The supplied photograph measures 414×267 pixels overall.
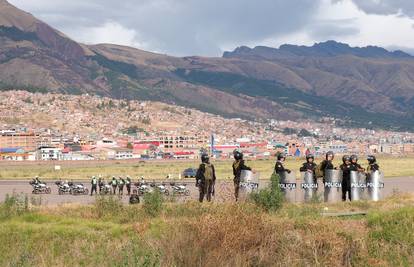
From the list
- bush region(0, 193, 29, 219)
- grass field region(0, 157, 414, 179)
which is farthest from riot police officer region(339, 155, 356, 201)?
grass field region(0, 157, 414, 179)

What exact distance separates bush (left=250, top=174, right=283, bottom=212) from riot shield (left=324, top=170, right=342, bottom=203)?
11.3 ft

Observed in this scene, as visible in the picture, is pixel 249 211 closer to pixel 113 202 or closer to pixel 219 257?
pixel 219 257

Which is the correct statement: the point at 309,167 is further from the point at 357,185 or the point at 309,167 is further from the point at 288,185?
the point at 357,185

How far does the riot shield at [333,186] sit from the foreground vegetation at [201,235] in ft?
3.77

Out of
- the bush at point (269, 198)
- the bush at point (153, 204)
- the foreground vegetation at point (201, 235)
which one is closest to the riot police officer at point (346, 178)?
the foreground vegetation at point (201, 235)

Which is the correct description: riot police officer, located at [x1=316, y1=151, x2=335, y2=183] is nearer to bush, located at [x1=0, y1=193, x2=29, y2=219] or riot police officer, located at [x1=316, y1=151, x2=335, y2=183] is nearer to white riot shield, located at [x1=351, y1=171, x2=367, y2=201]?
white riot shield, located at [x1=351, y1=171, x2=367, y2=201]

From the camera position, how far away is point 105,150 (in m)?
159

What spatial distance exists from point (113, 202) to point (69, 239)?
3187 millimetres

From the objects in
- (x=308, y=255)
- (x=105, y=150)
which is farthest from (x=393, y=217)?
(x=105, y=150)

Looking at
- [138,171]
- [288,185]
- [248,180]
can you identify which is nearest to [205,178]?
[248,180]

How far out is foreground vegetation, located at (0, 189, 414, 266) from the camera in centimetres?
952

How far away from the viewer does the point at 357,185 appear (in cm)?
1895

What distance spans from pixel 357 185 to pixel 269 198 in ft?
15.0

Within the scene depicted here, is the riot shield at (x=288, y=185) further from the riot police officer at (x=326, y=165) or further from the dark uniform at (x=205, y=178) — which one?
the dark uniform at (x=205, y=178)
